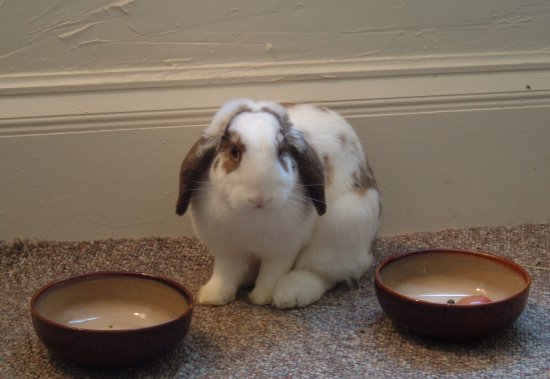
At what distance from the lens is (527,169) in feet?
6.09

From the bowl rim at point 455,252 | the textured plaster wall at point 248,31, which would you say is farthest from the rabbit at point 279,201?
the textured plaster wall at point 248,31

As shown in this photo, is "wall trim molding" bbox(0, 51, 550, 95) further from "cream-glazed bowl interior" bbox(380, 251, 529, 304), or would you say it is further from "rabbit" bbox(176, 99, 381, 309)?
"cream-glazed bowl interior" bbox(380, 251, 529, 304)

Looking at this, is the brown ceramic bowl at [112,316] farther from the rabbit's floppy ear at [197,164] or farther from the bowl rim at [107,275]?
the rabbit's floppy ear at [197,164]

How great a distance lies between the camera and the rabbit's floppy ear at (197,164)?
1401 mm

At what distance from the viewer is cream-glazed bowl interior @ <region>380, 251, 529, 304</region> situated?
1436 mm

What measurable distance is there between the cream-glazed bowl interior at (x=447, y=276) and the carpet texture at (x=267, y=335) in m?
0.07

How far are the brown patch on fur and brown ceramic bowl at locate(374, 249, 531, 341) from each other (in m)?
0.32

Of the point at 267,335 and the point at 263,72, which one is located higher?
the point at 263,72

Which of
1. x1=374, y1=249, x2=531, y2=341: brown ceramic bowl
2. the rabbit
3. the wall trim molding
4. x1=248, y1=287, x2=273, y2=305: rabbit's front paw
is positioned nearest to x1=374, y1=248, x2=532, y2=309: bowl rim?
x1=374, y1=249, x2=531, y2=341: brown ceramic bowl

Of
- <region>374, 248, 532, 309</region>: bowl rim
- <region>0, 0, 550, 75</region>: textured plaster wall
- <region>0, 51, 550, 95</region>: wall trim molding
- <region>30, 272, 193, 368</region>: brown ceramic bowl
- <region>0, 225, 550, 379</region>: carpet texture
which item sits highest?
<region>0, 0, 550, 75</region>: textured plaster wall

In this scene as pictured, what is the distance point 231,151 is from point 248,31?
48cm

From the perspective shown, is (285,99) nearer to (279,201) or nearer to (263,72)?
(263,72)

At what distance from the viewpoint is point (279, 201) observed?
132 cm

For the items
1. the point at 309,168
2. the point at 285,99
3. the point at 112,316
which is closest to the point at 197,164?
the point at 309,168
